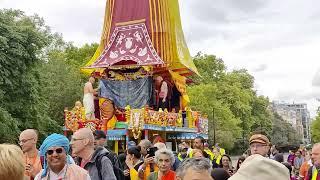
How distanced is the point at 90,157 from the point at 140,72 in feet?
66.0

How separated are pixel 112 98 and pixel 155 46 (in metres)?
3.53

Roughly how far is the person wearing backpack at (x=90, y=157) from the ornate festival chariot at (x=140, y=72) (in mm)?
17791

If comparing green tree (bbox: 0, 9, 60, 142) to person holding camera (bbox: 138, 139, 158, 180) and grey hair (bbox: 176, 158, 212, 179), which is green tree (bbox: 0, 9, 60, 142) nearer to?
person holding camera (bbox: 138, 139, 158, 180)

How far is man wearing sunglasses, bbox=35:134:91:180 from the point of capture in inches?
174

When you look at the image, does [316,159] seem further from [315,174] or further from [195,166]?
[195,166]

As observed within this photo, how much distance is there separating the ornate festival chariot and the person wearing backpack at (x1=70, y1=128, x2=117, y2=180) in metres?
17.8

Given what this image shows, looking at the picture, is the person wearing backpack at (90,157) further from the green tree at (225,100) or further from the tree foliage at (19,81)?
the green tree at (225,100)

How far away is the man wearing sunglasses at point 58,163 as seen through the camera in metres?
4.42

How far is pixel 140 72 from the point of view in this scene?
25094 mm

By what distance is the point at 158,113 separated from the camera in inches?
915

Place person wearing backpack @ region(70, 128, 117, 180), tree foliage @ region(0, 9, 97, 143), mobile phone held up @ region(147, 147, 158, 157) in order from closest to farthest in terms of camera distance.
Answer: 1. person wearing backpack @ region(70, 128, 117, 180)
2. mobile phone held up @ region(147, 147, 158, 157)
3. tree foliage @ region(0, 9, 97, 143)

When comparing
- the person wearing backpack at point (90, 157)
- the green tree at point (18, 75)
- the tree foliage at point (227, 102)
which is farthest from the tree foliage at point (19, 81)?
the person wearing backpack at point (90, 157)

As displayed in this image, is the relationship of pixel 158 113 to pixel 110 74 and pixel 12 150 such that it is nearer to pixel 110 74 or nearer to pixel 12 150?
pixel 110 74

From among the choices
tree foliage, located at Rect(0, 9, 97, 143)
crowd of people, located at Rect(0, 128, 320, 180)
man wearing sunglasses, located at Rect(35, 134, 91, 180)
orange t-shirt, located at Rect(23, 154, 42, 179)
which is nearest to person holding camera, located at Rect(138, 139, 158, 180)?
crowd of people, located at Rect(0, 128, 320, 180)
